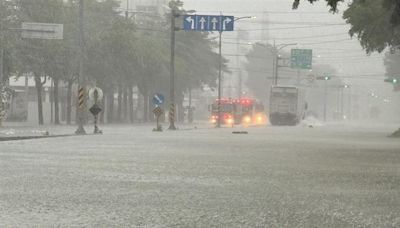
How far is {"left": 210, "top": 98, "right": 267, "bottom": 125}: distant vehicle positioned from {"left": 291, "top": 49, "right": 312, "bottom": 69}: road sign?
874 centimetres

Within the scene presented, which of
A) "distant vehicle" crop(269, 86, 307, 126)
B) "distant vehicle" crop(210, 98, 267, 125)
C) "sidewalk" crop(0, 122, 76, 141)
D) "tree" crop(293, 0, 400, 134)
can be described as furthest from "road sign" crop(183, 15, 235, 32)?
"distant vehicle" crop(210, 98, 267, 125)

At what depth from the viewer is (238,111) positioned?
84.1 m

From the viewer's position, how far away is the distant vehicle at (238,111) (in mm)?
80438

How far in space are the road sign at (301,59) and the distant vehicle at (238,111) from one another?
8.74 metres

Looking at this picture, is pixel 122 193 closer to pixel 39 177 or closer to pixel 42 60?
pixel 39 177

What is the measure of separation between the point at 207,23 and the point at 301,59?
3327 cm

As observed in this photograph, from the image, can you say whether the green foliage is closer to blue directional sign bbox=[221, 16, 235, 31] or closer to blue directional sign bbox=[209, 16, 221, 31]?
blue directional sign bbox=[221, 16, 235, 31]

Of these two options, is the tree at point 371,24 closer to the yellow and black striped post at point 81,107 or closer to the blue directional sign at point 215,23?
the blue directional sign at point 215,23

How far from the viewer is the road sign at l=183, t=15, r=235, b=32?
46.7m

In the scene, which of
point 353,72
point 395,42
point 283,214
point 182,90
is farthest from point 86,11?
point 353,72

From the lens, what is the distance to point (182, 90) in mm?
84312

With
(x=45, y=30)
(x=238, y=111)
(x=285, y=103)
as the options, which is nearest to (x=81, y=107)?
(x=45, y=30)

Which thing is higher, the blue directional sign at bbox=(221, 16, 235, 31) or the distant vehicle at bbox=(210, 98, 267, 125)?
the blue directional sign at bbox=(221, 16, 235, 31)

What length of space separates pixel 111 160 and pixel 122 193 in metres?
6.16
